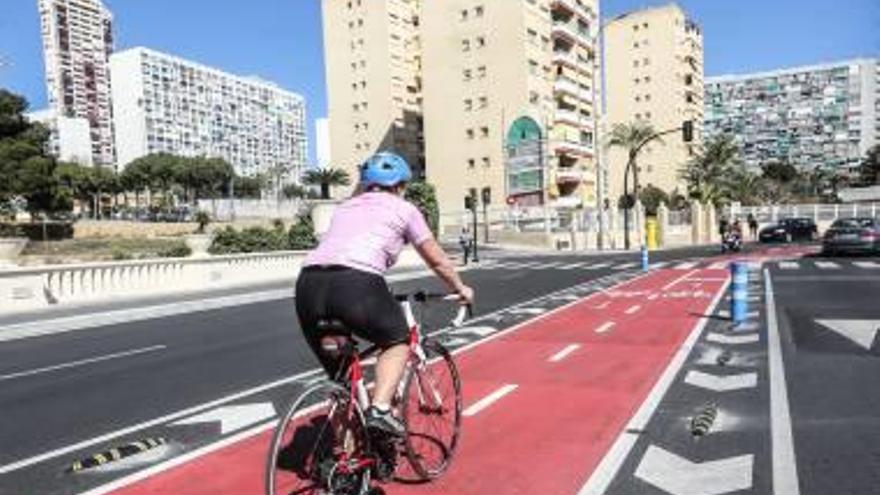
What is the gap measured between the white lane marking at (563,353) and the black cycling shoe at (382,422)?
6.42m

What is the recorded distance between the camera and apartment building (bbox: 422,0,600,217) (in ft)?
286

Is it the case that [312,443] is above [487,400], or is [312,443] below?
above

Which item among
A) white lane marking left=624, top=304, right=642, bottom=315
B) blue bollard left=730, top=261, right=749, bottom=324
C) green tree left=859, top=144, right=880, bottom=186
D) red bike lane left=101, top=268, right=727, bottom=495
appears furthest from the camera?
green tree left=859, top=144, right=880, bottom=186

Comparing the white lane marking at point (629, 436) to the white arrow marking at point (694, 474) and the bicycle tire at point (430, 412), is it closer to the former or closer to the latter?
the white arrow marking at point (694, 474)

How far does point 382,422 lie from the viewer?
4.96 meters

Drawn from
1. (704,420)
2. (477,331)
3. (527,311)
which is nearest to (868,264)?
(527,311)

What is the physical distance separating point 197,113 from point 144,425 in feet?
515

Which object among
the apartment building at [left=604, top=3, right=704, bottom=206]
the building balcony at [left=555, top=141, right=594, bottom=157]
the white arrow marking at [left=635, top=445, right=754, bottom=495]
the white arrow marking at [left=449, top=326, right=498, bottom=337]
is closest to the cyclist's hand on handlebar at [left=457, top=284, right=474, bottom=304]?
the white arrow marking at [left=635, top=445, right=754, bottom=495]

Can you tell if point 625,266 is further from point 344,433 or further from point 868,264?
point 344,433

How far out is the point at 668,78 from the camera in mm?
124938

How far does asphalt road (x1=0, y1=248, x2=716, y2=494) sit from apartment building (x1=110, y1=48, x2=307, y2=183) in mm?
136249

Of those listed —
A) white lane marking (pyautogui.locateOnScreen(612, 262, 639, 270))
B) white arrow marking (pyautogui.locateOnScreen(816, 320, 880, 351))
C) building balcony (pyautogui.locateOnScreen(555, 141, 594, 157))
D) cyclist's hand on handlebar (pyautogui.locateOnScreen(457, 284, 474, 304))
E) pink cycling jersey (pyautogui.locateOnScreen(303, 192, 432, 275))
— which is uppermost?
building balcony (pyautogui.locateOnScreen(555, 141, 594, 157))

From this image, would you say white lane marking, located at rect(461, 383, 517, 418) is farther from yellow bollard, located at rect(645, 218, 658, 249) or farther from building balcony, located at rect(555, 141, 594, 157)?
building balcony, located at rect(555, 141, 594, 157)

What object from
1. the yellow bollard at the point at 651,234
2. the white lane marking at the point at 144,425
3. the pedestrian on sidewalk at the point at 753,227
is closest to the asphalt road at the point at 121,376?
the white lane marking at the point at 144,425
